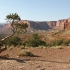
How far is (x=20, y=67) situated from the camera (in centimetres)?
1162

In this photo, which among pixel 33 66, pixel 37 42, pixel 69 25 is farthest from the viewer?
pixel 69 25

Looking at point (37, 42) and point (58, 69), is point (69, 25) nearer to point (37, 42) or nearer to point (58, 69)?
point (37, 42)

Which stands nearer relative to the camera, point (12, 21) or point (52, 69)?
point (52, 69)

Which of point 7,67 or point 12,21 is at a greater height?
point 12,21

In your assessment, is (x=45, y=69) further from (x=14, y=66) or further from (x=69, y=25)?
(x=69, y=25)

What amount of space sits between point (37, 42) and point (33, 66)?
22459 millimetres

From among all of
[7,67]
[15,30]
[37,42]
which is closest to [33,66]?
[7,67]

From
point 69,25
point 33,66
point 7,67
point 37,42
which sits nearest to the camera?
point 7,67

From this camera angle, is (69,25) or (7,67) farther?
(69,25)

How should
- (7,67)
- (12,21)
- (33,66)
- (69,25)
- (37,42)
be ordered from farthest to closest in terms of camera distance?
1. (69,25)
2. (37,42)
3. (12,21)
4. (33,66)
5. (7,67)

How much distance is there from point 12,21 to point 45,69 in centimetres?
609

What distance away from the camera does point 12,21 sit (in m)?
16.5

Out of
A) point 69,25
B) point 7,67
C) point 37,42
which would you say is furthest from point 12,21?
point 69,25

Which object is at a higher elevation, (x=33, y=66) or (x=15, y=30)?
(x=15, y=30)
